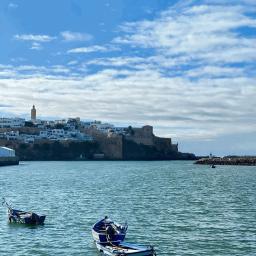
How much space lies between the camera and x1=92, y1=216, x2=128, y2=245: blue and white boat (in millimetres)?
26484

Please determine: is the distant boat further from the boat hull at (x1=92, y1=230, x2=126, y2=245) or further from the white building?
the white building

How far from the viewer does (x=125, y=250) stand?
78.9ft

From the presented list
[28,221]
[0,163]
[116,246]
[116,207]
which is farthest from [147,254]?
[0,163]

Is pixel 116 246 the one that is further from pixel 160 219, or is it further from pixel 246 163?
pixel 246 163

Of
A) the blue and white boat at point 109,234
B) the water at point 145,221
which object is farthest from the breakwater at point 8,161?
the blue and white boat at point 109,234

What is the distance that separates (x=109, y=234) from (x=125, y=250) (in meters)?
3.20

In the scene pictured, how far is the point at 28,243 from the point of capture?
Answer: 28.8 metres

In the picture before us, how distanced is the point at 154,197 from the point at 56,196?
953 centimetres

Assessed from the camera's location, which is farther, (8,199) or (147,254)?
(8,199)

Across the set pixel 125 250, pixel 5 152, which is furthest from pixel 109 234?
pixel 5 152

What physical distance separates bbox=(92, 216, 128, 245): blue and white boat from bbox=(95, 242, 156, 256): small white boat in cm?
40

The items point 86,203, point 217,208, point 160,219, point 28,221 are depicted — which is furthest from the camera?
point 86,203

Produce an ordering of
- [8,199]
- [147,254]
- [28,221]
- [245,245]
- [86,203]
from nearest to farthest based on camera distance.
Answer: [147,254]
[245,245]
[28,221]
[86,203]
[8,199]

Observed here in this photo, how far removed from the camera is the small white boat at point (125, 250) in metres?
23.1
